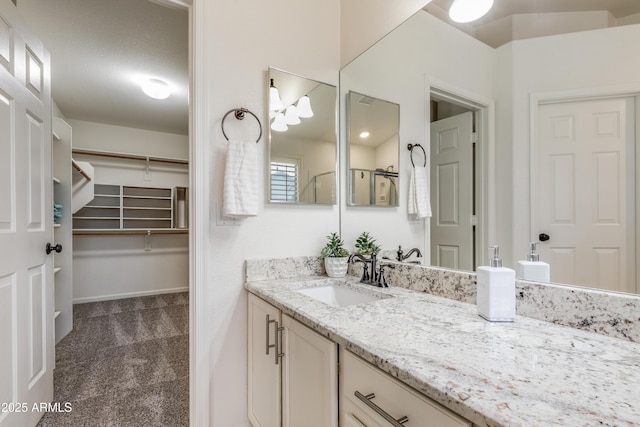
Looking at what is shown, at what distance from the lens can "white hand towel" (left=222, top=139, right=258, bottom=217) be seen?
1.36m

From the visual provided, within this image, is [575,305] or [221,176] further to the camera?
[221,176]

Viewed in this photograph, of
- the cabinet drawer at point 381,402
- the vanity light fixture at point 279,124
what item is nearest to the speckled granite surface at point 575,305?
the cabinet drawer at point 381,402

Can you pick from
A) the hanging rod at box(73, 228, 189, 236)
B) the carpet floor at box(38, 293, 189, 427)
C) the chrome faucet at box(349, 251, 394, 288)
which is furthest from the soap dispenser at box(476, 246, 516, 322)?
the hanging rod at box(73, 228, 189, 236)

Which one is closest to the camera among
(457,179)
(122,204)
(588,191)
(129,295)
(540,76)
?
(588,191)

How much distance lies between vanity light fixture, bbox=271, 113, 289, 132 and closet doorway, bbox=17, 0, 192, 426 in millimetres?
691

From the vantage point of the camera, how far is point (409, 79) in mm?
1462

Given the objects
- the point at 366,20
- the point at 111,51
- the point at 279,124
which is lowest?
the point at 279,124

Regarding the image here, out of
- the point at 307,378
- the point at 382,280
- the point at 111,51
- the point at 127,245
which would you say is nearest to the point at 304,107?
the point at 382,280

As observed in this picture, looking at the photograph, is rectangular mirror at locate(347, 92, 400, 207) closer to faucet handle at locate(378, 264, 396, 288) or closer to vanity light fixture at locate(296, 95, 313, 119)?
vanity light fixture at locate(296, 95, 313, 119)

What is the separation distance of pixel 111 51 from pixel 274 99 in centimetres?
202

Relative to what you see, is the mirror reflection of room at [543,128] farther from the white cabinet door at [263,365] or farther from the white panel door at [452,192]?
the white cabinet door at [263,365]

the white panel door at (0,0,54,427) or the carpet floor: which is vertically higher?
the white panel door at (0,0,54,427)

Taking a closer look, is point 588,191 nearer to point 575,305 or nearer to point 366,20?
point 575,305

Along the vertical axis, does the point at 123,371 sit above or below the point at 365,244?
below
